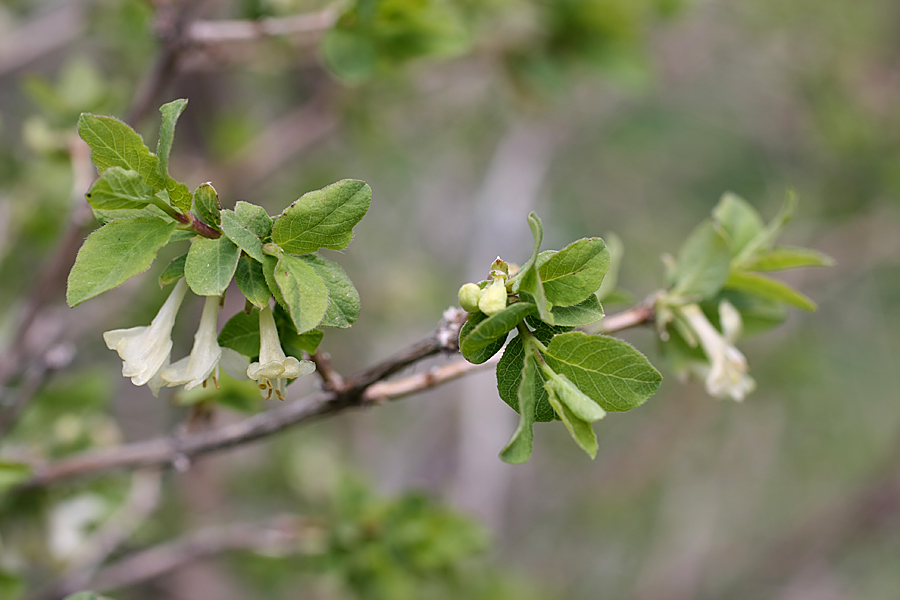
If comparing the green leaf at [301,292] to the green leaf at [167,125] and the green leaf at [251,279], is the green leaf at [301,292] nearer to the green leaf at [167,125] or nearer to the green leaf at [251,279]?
the green leaf at [251,279]

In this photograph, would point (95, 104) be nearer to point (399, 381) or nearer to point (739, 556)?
point (399, 381)

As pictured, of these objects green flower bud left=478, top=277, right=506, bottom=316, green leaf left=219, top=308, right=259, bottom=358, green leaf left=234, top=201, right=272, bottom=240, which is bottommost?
green leaf left=219, top=308, right=259, bottom=358

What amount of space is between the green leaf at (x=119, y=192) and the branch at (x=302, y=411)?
0.33 m

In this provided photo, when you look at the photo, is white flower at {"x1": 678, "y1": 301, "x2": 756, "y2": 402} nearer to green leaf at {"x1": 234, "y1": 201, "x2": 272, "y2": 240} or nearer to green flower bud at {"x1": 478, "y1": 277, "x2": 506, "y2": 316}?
green flower bud at {"x1": 478, "y1": 277, "x2": 506, "y2": 316}

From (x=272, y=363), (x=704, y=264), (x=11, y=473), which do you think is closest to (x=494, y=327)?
(x=272, y=363)

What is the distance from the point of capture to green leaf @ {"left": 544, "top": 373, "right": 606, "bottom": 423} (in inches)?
28.3

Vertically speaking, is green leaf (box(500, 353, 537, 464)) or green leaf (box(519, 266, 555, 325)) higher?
green leaf (box(519, 266, 555, 325))

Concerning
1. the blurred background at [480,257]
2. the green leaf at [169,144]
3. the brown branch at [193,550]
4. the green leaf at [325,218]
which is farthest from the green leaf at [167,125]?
the brown branch at [193,550]

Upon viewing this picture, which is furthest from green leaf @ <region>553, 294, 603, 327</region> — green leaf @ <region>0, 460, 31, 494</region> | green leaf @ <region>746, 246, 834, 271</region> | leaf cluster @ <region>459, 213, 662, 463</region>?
green leaf @ <region>0, 460, 31, 494</region>

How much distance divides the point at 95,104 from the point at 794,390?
397 cm

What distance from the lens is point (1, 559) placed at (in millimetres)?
1471

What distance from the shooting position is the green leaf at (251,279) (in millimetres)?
770

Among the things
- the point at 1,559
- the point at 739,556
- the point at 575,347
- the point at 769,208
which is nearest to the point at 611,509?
the point at 739,556

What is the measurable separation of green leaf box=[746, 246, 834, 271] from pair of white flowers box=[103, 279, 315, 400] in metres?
0.72
